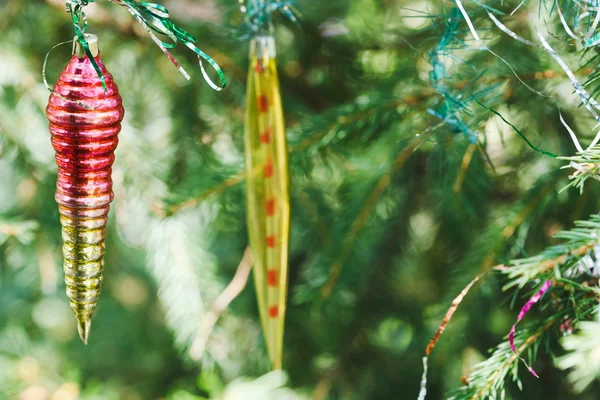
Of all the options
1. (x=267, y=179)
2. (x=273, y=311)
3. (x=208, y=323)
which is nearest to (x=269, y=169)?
(x=267, y=179)

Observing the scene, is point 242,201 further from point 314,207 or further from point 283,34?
point 283,34

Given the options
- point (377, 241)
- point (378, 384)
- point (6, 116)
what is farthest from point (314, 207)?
point (6, 116)

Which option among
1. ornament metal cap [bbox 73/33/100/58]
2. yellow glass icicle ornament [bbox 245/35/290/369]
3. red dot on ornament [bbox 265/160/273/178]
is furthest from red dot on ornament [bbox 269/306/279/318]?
ornament metal cap [bbox 73/33/100/58]

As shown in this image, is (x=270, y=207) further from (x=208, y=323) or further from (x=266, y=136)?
(x=208, y=323)

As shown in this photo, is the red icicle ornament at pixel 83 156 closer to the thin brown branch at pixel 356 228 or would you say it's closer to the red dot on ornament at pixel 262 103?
the red dot on ornament at pixel 262 103

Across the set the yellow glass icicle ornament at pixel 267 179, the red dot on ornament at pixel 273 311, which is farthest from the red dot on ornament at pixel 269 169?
the red dot on ornament at pixel 273 311

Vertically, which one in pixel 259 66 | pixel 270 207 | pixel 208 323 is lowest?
pixel 208 323
